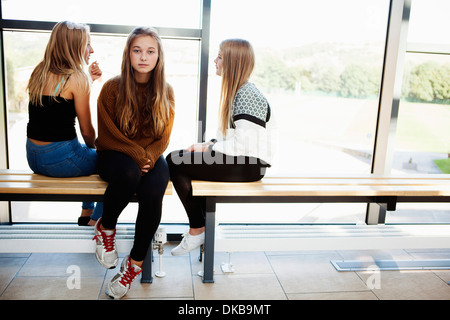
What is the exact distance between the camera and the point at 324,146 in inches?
116

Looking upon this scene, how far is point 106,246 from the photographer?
2055mm

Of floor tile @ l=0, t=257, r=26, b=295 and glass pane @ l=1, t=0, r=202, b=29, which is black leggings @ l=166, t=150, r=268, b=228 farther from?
floor tile @ l=0, t=257, r=26, b=295

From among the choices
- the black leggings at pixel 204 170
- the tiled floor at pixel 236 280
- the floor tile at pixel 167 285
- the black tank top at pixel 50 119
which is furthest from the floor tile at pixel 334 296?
the black tank top at pixel 50 119

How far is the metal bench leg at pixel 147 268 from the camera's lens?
2.18m

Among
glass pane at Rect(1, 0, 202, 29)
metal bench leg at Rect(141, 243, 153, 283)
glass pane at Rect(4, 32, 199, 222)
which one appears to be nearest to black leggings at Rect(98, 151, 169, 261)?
metal bench leg at Rect(141, 243, 153, 283)

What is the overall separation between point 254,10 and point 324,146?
107 cm

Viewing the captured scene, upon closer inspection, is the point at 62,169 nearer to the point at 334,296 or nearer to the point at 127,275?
the point at 127,275

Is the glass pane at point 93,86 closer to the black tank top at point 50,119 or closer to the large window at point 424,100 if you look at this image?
the black tank top at point 50,119

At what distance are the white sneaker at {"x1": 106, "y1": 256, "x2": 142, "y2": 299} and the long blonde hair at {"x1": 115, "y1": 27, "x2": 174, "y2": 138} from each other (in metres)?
0.68

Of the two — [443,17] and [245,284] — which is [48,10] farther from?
[443,17]

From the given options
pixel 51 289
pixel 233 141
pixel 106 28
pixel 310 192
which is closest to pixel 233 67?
pixel 233 141

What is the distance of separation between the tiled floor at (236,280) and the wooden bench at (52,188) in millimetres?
267

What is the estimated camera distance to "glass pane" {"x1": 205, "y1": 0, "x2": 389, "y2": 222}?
2707 mm
